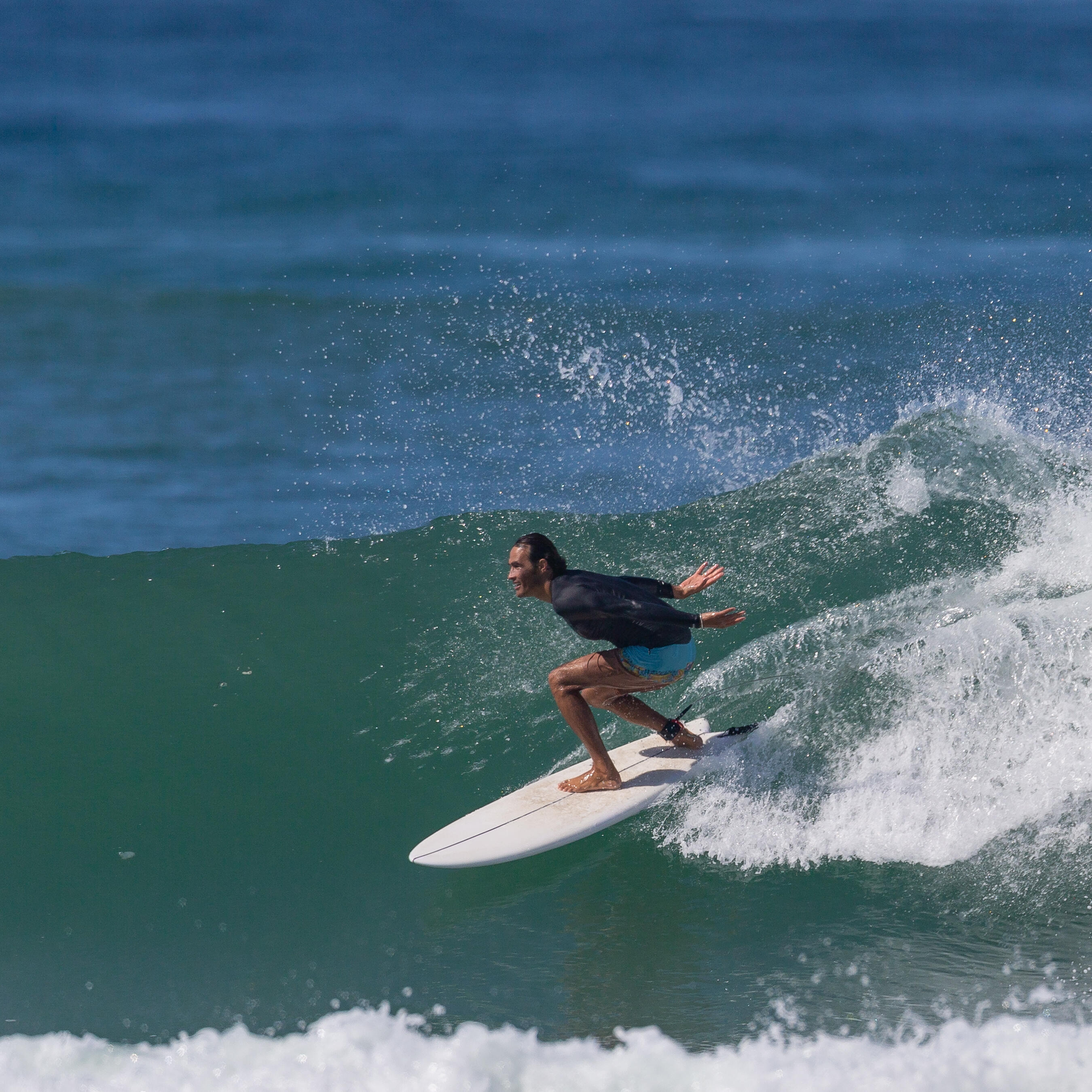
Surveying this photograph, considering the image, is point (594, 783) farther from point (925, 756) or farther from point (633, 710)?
point (925, 756)

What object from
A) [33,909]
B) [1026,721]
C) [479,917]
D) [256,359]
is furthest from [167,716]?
[256,359]

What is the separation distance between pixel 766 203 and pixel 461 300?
5.49 m

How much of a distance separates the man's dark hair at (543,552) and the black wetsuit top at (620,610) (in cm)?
4

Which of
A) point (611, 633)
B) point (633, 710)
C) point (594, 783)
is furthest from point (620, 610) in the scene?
point (594, 783)

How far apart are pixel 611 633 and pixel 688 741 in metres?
1.17

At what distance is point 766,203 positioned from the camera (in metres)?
18.0

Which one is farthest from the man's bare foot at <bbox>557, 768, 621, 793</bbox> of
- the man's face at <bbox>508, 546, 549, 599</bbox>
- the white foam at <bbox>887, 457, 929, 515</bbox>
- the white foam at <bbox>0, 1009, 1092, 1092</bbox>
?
the white foam at <bbox>887, 457, 929, 515</bbox>

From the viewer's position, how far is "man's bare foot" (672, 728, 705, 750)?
267 inches

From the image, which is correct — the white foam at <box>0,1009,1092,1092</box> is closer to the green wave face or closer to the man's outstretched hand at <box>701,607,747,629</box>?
the green wave face

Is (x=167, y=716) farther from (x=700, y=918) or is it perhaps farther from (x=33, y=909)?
(x=700, y=918)

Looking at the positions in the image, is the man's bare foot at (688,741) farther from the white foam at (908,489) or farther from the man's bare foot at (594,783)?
the white foam at (908,489)

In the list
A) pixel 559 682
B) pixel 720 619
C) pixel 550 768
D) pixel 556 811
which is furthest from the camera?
pixel 550 768

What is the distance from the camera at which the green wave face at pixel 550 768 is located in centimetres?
572

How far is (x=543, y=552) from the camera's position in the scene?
584 cm
